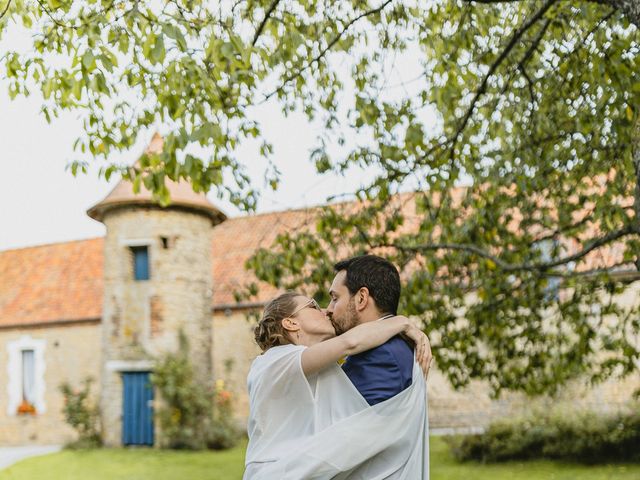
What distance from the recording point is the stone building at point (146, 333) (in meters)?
19.1

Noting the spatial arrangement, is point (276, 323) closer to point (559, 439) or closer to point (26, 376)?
point (559, 439)

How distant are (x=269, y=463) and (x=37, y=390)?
22180mm

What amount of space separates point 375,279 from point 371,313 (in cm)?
→ 14

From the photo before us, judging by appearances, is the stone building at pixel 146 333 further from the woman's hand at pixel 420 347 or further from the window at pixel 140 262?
the woman's hand at pixel 420 347

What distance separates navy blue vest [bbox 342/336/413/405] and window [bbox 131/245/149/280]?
17.7m

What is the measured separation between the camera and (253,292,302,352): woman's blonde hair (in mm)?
3316

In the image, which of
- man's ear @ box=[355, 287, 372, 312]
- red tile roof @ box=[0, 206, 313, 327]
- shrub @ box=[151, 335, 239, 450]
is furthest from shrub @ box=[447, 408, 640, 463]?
man's ear @ box=[355, 287, 372, 312]

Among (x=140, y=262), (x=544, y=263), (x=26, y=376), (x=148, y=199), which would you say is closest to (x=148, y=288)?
(x=140, y=262)

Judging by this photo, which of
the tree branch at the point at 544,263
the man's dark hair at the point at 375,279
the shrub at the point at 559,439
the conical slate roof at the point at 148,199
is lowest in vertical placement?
the shrub at the point at 559,439

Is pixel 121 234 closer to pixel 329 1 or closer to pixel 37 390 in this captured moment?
pixel 37 390

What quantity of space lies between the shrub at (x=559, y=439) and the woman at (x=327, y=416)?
37.3 feet

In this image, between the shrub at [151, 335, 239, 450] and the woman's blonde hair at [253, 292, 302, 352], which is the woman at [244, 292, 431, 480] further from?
the shrub at [151, 335, 239, 450]

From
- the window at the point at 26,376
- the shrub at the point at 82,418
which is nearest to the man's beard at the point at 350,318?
the shrub at the point at 82,418

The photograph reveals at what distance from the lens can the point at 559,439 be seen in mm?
13945
